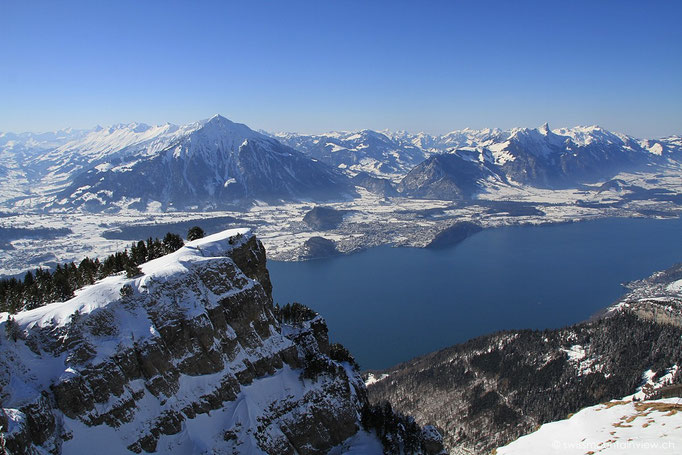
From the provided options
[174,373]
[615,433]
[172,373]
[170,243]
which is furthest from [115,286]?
[615,433]

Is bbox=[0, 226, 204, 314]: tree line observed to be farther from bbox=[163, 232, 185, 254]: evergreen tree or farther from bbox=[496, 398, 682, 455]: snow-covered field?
bbox=[496, 398, 682, 455]: snow-covered field

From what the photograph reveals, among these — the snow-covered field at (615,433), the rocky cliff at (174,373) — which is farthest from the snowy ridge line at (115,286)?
the snow-covered field at (615,433)

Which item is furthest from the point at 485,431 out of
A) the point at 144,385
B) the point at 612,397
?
the point at 144,385

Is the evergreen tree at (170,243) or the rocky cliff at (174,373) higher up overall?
the evergreen tree at (170,243)

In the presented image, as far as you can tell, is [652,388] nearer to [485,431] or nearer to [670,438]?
[485,431]

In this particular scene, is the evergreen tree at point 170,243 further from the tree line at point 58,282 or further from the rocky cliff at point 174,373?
the rocky cliff at point 174,373

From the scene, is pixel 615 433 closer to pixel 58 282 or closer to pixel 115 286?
pixel 115 286
